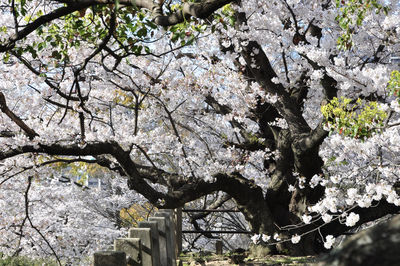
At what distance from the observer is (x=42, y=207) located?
1357cm

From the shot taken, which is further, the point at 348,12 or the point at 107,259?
the point at 348,12

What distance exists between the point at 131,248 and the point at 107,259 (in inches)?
21.9

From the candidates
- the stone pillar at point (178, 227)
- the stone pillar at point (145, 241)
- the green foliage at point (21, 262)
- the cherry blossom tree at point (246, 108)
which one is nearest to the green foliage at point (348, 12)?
the cherry blossom tree at point (246, 108)

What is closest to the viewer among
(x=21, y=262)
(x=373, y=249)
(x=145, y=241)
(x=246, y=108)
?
(x=373, y=249)

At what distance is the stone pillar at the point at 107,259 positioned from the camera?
219 cm

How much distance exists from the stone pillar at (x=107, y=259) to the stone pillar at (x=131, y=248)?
0.50 m

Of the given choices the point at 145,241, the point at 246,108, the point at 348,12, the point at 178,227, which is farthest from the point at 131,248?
the point at 246,108

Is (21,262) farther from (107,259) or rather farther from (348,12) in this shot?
(107,259)

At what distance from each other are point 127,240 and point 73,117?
753cm

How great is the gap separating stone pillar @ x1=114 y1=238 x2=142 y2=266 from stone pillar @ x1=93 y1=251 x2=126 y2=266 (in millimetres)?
500

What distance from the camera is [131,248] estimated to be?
2.74 m

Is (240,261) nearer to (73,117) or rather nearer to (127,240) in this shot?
(73,117)

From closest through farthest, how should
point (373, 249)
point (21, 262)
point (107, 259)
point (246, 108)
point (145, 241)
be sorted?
point (373, 249) → point (107, 259) → point (145, 241) → point (246, 108) → point (21, 262)

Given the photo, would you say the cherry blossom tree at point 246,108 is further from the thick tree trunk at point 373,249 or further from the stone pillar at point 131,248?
the thick tree trunk at point 373,249
